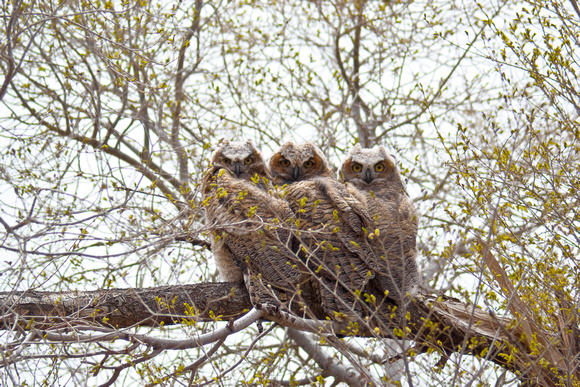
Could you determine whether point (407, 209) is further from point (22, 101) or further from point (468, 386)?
point (22, 101)

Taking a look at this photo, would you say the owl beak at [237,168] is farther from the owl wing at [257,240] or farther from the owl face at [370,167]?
the owl face at [370,167]

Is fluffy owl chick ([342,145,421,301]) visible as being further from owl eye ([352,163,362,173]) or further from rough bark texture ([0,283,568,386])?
rough bark texture ([0,283,568,386])

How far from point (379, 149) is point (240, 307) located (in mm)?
2072

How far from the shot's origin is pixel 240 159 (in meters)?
5.17

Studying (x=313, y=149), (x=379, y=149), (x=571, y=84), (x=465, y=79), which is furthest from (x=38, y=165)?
(x=465, y=79)

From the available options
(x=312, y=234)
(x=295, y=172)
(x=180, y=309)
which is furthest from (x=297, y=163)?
(x=180, y=309)

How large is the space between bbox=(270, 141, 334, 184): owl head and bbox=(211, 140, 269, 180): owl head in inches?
5.6

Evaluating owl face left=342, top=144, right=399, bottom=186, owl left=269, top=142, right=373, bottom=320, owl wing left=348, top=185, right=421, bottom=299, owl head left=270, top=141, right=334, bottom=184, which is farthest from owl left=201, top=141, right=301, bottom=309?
owl face left=342, top=144, right=399, bottom=186

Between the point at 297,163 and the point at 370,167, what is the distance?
2.27 ft

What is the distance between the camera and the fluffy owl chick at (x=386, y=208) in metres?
4.31

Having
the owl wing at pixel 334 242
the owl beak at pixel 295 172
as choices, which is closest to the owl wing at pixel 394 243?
the owl wing at pixel 334 242

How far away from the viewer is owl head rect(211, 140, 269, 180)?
520cm

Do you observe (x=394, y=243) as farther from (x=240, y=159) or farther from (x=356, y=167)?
(x=240, y=159)

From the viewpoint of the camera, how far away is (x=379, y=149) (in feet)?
17.8
